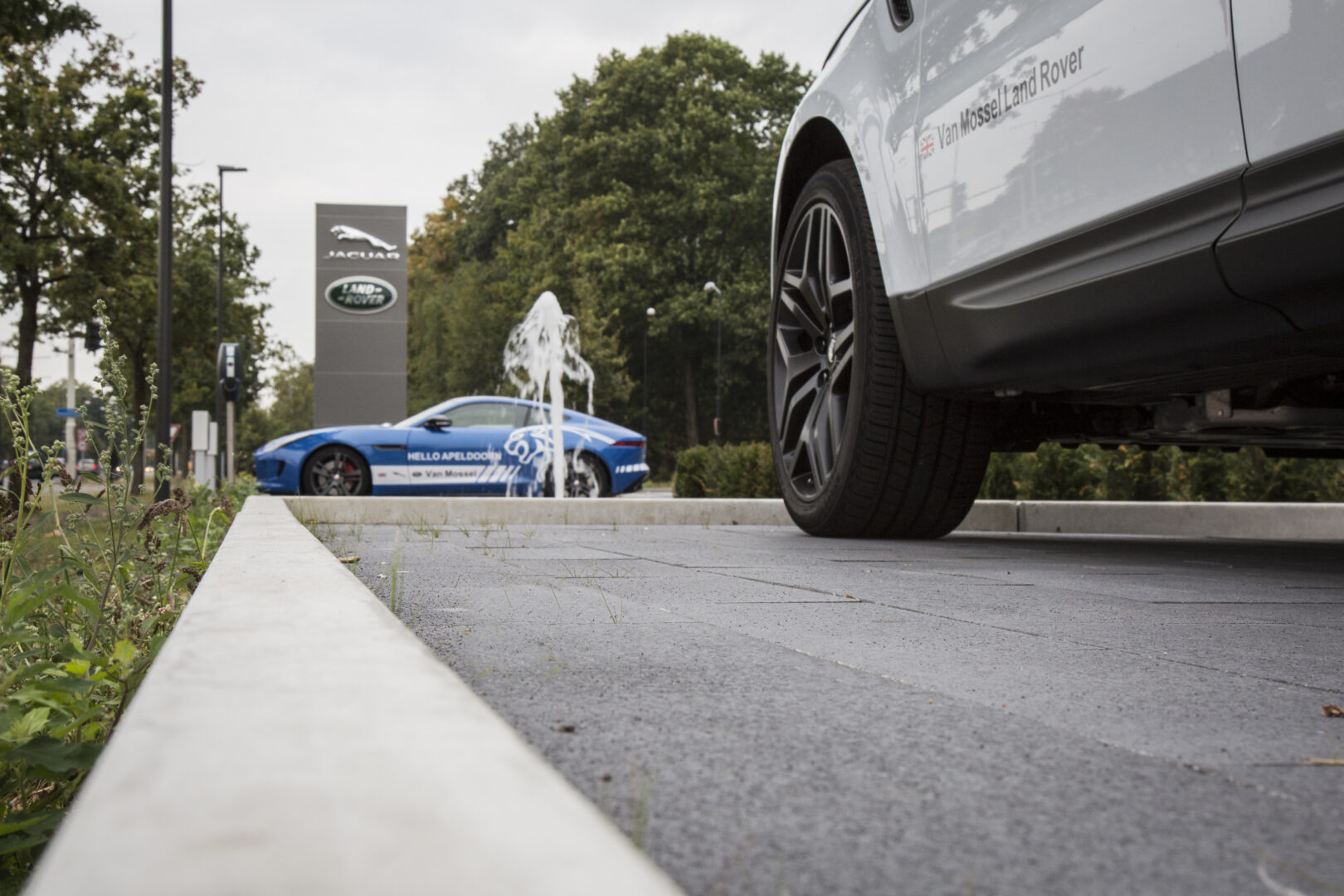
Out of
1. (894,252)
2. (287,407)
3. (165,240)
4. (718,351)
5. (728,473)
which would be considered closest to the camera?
(894,252)

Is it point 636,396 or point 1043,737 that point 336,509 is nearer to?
point 1043,737

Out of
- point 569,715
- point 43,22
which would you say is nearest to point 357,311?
point 43,22

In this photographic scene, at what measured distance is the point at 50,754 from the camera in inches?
67.3

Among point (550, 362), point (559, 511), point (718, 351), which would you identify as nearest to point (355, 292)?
point (550, 362)

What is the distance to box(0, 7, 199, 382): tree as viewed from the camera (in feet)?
81.1

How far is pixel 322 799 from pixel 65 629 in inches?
88.2

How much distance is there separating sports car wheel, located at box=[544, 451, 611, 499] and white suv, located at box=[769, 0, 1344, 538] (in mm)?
9945

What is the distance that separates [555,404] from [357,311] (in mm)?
11523

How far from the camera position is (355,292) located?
2494cm

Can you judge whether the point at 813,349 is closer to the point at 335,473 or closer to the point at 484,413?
the point at 484,413

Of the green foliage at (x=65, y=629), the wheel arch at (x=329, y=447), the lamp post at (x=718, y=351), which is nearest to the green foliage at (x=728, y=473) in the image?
the wheel arch at (x=329, y=447)

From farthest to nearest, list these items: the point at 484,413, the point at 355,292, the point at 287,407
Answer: the point at 287,407
the point at 355,292
the point at 484,413

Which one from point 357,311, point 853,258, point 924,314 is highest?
point 357,311

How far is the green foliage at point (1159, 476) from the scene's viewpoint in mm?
10469
